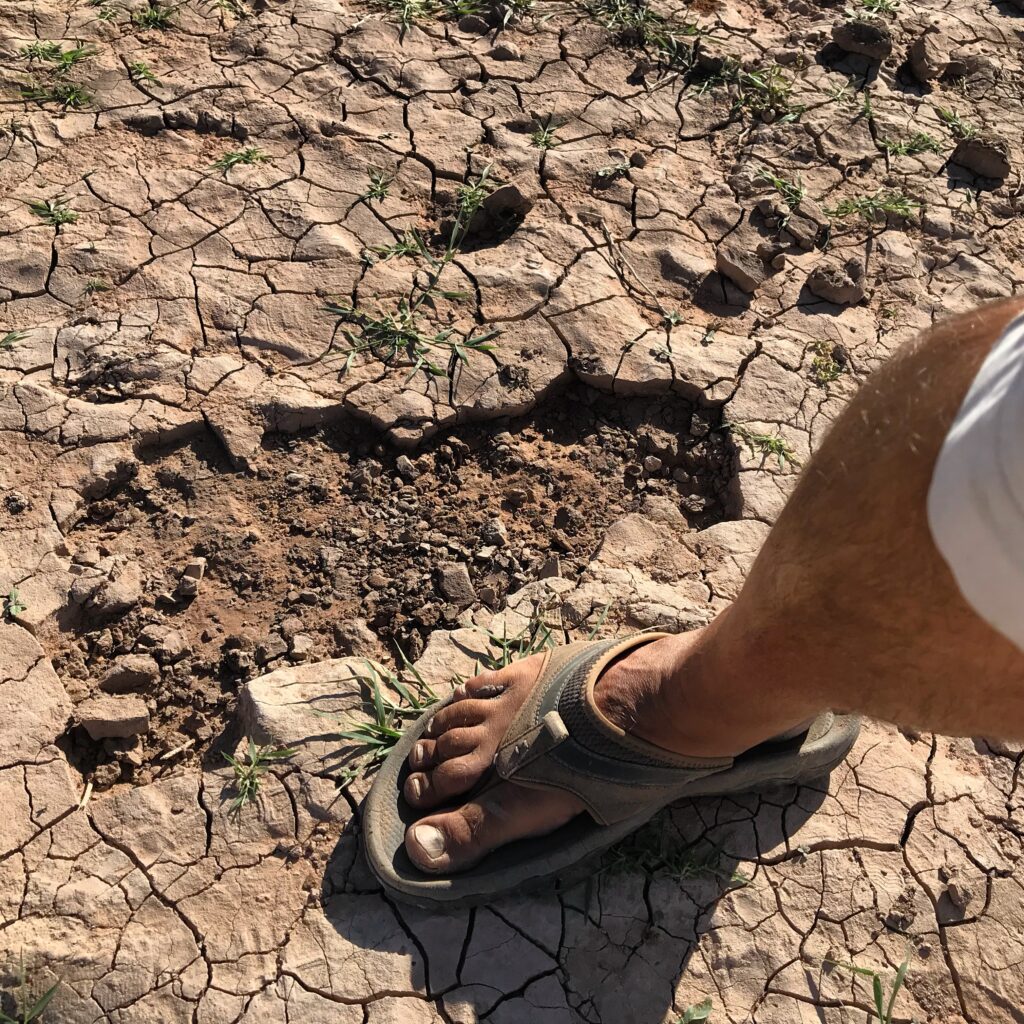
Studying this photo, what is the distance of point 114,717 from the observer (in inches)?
83.9

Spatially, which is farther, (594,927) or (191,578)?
(191,578)

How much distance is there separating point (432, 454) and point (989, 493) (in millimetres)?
1682

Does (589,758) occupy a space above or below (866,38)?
below

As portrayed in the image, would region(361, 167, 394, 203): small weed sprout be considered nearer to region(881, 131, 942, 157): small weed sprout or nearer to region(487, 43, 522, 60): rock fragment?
→ region(487, 43, 522, 60): rock fragment

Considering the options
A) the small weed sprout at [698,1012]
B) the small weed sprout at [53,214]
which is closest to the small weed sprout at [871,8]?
the small weed sprout at [53,214]

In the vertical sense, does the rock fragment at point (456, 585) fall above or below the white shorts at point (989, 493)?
below

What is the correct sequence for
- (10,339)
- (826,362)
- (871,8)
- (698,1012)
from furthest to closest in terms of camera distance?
(871,8)
(826,362)
(10,339)
(698,1012)

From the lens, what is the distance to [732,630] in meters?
1.68

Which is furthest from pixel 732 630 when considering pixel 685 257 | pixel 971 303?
pixel 971 303

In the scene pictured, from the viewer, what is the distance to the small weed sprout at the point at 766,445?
2.67 m

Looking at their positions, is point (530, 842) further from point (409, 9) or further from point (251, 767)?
point (409, 9)

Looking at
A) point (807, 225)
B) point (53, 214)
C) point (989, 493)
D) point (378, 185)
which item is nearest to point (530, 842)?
point (989, 493)

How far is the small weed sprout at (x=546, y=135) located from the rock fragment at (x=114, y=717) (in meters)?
2.10

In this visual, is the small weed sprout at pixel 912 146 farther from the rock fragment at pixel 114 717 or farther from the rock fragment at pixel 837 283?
the rock fragment at pixel 114 717
